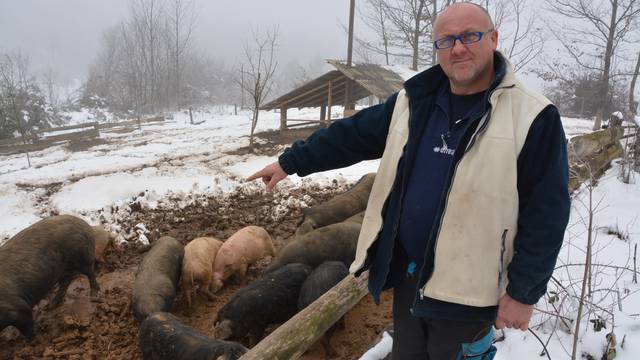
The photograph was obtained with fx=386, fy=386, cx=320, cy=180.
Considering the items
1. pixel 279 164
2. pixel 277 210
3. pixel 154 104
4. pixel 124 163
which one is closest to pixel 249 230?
pixel 277 210

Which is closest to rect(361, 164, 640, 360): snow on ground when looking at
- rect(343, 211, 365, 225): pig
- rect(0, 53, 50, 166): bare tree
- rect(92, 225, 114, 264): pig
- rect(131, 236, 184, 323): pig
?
rect(131, 236, 184, 323): pig

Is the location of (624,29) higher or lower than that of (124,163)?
higher

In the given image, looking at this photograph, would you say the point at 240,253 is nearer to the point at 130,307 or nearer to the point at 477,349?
the point at 130,307

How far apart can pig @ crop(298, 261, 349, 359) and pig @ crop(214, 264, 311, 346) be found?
216 mm

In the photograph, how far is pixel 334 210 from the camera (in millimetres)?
6891

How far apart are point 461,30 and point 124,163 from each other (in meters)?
12.5

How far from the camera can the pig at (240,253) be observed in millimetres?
5586

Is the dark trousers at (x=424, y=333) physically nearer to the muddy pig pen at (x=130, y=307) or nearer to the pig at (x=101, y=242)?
the muddy pig pen at (x=130, y=307)

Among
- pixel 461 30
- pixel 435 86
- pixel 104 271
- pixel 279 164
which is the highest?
pixel 461 30

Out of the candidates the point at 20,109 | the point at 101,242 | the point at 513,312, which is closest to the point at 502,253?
the point at 513,312

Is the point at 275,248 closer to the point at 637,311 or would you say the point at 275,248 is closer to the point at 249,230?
the point at 249,230

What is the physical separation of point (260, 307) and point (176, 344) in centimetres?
98

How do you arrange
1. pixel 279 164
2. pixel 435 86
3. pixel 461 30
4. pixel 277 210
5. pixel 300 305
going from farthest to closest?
pixel 277 210 → pixel 300 305 → pixel 279 164 → pixel 435 86 → pixel 461 30

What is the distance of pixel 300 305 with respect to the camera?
4289 millimetres
